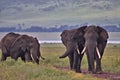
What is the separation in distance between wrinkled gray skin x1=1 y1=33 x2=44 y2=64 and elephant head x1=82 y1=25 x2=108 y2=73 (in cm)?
382

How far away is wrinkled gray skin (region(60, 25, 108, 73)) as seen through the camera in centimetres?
2308

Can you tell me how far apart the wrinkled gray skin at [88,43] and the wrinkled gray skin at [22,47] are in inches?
91.5

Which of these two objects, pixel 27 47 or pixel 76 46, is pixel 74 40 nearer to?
pixel 76 46

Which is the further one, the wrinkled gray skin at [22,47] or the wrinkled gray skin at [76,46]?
the wrinkled gray skin at [22,47]

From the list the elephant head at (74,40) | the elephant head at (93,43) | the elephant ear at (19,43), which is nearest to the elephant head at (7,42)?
the elephant ear at (19,43)

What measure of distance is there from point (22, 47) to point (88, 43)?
211 inches

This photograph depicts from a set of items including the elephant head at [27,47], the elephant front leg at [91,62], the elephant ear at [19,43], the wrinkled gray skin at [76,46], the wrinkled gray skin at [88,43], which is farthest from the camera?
the elephant ear at [19,43]

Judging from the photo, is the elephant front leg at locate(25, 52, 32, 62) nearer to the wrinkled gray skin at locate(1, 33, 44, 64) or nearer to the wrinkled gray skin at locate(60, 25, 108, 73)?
the wrinkled gray skin at locate(1, 33, 44, 64)

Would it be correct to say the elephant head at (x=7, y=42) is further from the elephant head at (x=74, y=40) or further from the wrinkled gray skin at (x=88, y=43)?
the elephant head at (x=74, y=40)

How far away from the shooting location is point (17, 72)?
21.8m

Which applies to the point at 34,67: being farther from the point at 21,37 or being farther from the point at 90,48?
the point at 21,37

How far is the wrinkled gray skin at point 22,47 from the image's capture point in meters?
26.8

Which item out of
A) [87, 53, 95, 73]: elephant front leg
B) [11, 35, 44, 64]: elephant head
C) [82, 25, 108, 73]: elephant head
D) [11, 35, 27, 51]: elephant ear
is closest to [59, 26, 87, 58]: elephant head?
[82, 25, 108, 73]: elephant head

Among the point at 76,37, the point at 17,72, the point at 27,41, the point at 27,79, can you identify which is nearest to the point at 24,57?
the point at 27,41
